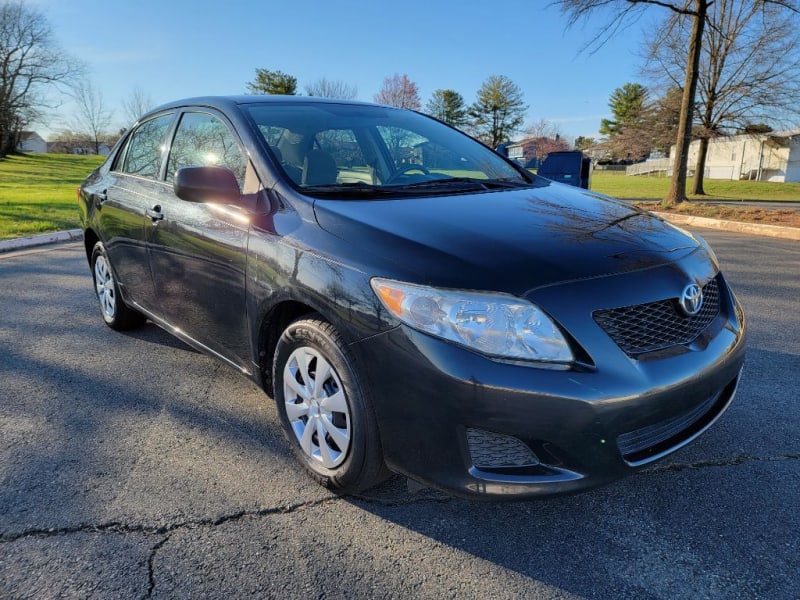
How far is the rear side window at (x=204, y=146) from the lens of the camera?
278cm

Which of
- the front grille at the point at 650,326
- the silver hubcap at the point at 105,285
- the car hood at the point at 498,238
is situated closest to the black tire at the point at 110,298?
the silver hubcap at the point at 105,285

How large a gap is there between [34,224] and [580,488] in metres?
11.0

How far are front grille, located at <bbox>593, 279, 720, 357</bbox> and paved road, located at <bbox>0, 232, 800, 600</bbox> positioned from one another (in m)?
0.71

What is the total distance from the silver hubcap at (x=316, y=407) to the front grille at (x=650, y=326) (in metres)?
1.00

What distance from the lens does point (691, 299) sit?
2088 mm

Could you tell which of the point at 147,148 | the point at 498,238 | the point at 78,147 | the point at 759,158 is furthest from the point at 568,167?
the point at 78,147

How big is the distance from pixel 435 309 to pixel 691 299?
3.36 feet

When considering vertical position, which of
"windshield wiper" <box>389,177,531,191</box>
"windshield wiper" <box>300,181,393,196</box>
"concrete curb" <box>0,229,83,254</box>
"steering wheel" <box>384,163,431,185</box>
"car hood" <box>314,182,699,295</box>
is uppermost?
"steering wheel" <box>384,163,431,185</box>

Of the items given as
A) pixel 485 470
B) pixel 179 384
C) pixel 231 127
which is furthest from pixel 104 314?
pixel 485 470

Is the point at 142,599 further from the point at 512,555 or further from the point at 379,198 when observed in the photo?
the point at 379,198

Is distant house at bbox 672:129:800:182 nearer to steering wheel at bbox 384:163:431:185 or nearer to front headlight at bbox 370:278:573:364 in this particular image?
steering wheel at bbox 384:163:431:185

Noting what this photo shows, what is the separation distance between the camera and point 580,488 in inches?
71.2

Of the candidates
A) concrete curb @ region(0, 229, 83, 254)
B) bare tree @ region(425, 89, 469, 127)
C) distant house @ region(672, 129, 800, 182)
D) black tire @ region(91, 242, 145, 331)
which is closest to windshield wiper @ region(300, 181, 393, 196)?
black tire @ region(91, 242, 145, 331)

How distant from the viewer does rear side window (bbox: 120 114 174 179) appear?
3479 mm
